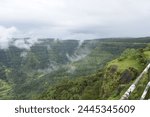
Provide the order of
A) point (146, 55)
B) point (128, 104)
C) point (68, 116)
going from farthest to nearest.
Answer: point (146, 55)
point (128, 104)
point (68, 116)

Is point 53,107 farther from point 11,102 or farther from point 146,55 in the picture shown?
point 146,55

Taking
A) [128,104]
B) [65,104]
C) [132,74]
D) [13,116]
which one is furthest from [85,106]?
[132,74]

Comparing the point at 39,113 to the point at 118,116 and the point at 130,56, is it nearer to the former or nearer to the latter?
the point at 118,116

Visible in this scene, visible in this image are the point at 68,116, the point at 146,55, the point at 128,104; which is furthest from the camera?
the point at 146,55

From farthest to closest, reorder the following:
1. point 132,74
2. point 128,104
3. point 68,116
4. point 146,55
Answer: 1. point 146,55
2. point 132,74
3. point 128,104
4. point 68,116

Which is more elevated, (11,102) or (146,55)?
(11,102)

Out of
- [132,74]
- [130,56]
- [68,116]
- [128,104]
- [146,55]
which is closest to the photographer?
[68,116]

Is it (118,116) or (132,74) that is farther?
(132,74)

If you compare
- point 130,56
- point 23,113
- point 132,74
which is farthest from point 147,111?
point 130,56

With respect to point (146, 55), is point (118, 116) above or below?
above

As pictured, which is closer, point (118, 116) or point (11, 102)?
point (118, 116)
